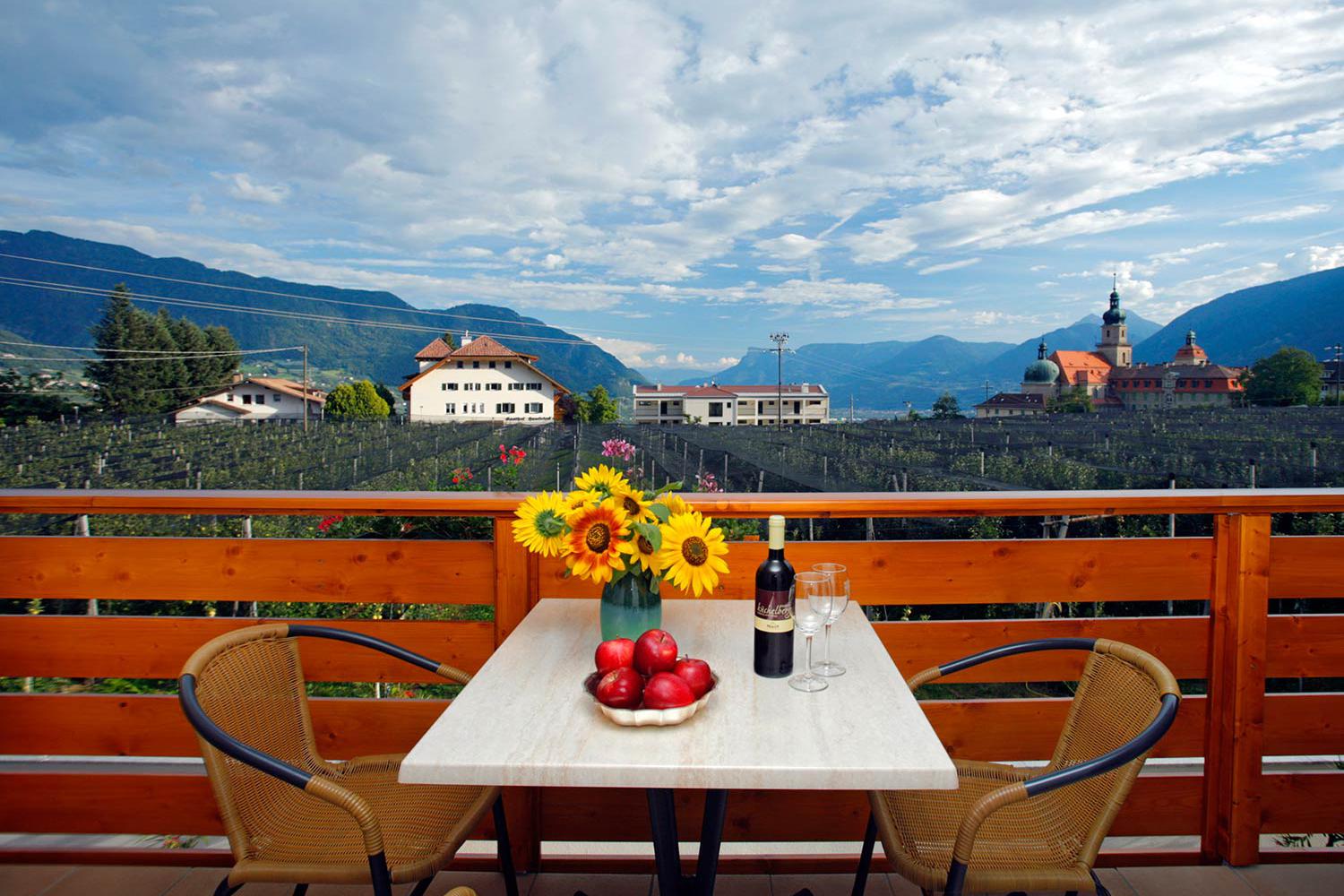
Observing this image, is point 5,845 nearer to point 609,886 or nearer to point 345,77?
point 609,886

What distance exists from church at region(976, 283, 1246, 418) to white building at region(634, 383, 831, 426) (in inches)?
245

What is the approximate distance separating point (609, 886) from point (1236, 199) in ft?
92.7

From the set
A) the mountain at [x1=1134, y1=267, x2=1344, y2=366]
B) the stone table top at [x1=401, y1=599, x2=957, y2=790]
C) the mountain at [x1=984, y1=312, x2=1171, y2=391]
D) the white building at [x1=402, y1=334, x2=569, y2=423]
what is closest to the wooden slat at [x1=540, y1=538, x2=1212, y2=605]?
the stone table top at [x1=401, y1=599, x2=957, y2=790]

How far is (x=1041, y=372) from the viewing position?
1261 inches

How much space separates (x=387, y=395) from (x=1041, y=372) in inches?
1032

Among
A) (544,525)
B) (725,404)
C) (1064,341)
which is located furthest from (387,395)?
(1064,341)

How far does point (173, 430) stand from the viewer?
16078mm

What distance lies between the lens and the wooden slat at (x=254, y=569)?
1597 millimetres

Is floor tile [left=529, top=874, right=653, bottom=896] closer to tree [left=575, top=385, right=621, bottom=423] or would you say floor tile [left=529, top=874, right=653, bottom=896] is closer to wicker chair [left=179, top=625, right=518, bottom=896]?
wicker chair [left=179, top=625, right=518, bottom=896]

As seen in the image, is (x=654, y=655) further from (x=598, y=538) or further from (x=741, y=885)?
(x=741, y=885)

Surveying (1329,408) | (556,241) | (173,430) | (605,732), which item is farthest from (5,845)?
(556,241)

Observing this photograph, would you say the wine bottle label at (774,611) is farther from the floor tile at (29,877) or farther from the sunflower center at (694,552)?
the floor tile at (29,877)

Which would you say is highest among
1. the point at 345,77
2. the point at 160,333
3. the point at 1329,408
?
the point at 345,77

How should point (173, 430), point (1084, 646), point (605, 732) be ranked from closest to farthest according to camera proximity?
point (605, 732), point (1084, 646), point (173, 430)
